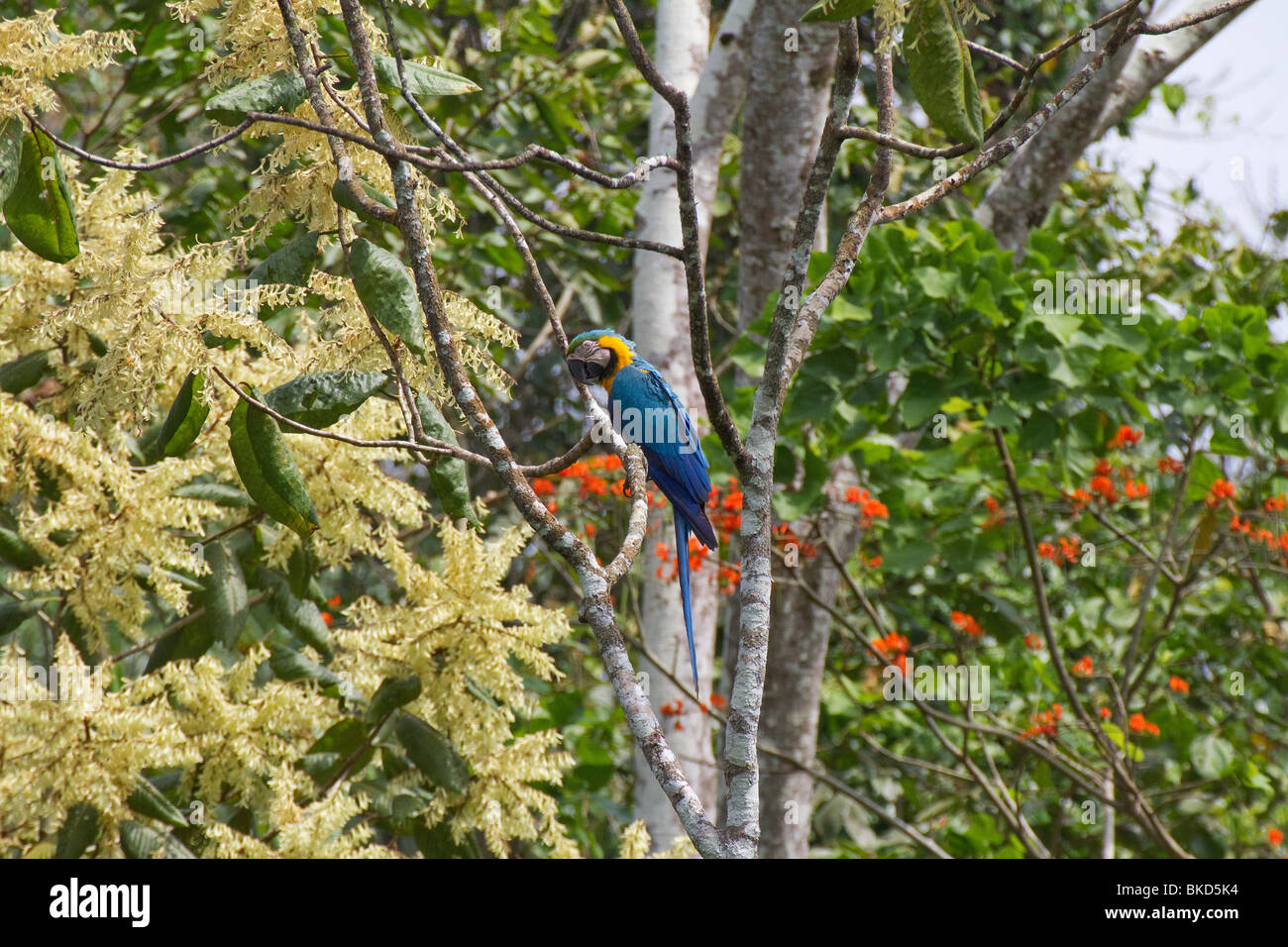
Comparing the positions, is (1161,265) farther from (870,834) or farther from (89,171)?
(89,171)

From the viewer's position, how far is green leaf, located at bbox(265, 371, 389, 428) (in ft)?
5.61

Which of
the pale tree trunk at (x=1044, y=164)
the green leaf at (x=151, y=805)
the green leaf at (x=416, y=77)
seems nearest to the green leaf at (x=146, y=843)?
the green leaf at (x=151, y=805)

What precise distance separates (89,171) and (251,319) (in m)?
2.03

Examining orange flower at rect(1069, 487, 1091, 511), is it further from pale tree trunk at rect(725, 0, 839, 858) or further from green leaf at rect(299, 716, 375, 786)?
green leaf at rect(299, 716, 375, 786)

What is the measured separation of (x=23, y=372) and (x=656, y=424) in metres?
1.60

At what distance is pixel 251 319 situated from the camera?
6.18ft

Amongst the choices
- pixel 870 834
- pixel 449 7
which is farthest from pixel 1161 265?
pixel 449 7

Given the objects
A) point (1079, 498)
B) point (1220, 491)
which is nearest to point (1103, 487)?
point (1079, 498)

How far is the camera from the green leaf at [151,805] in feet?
7.36

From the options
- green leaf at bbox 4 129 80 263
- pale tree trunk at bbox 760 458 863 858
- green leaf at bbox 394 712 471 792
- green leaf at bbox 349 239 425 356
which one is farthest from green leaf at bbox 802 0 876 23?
pale tree trunk at bbox 760 458 863 858

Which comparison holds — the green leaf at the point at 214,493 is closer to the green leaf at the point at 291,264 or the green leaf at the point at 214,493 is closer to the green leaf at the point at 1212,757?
the green leaf at the point at 291,264

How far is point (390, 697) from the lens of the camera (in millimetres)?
2475

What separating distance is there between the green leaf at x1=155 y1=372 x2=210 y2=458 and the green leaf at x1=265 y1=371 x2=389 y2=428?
142 millimetres
